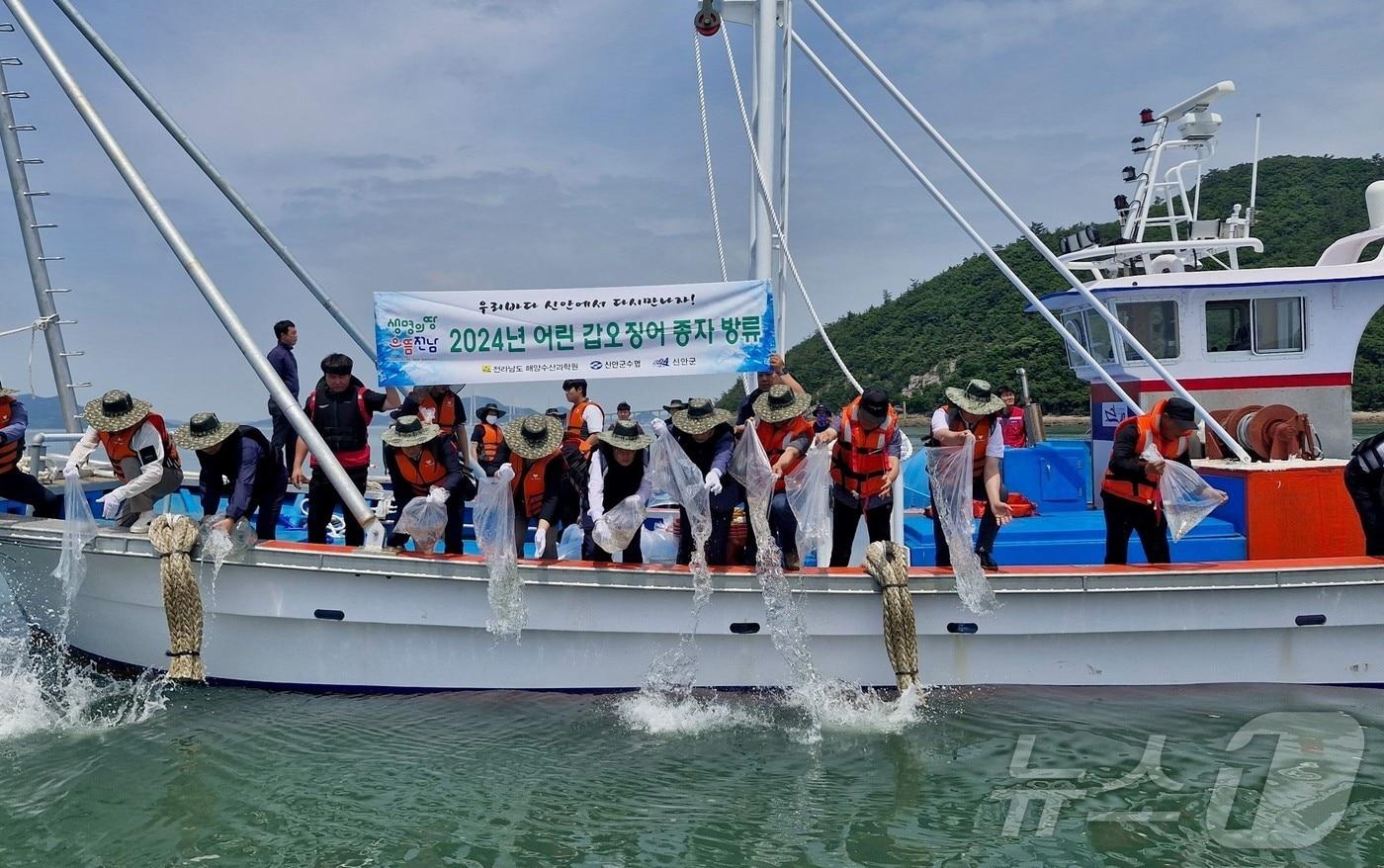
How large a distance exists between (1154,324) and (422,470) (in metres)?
6.73

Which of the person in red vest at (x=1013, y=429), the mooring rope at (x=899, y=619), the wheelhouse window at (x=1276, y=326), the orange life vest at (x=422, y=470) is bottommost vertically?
the mooring rope at (x=899, y=619)

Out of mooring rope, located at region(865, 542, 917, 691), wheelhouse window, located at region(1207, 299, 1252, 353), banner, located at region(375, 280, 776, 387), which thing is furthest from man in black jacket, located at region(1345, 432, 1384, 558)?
banner, located at region(375, 280, 776, 387)

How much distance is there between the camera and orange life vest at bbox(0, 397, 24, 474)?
704 centimetres

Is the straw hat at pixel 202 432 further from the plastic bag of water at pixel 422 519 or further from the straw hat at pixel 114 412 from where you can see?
the plastic bag of water at pixel 422 519

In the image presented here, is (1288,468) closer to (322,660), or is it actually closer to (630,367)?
(630,367)

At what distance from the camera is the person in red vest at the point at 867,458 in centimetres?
640

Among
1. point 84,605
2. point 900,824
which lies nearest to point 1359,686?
point 900,824

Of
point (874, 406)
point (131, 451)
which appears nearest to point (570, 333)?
point (874, 406)

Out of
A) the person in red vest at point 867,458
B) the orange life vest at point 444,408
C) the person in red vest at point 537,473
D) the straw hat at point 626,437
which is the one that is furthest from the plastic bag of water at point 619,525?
the orange life vest at point 444,408

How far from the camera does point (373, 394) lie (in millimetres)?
7137

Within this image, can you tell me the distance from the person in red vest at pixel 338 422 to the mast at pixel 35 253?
2.97 m

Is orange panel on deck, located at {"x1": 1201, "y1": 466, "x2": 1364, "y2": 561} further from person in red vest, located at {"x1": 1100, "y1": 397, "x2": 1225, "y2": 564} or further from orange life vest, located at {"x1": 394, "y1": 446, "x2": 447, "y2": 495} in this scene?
orange life vest, located at {"x1": 394, "y1": 446, "x2": 447, "y2": 495}

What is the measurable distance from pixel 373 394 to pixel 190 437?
1.26m

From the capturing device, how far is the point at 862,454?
6473 millimetres
